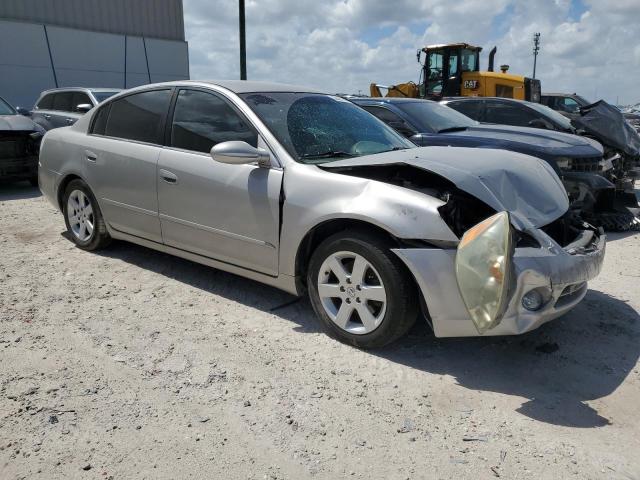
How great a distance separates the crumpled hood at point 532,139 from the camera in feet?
21.5

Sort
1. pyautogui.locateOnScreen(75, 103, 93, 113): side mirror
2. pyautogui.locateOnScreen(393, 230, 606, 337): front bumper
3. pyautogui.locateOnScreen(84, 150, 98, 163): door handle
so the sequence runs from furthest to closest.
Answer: pyautogui.locateOnScreen(75, 103, 93, 113): side mirror < pyautogui.locateOnScreen(84, 150, 98, 163): door handle < pyautogui.locateOnScreen(393, 230, 606, 337): front bumper

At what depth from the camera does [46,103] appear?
11.1 meters

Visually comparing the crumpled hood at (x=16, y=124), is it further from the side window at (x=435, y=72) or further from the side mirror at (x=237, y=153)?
the side window at (x=435, y=72)

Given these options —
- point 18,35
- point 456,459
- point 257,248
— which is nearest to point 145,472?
point 456,459

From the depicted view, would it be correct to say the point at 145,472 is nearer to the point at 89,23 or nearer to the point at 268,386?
the point at 268,386

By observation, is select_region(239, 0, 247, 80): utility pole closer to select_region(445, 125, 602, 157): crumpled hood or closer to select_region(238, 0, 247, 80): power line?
select_region(238, 0, 247, 80): power line

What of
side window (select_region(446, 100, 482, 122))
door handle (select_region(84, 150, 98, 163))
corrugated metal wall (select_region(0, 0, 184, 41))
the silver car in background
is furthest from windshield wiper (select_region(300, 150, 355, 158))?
corrugated metal wall (select_region(0, 0, 184, 41))

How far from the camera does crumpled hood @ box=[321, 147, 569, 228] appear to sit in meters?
3.18

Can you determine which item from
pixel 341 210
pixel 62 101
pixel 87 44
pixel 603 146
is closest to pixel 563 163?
pixel 603 146

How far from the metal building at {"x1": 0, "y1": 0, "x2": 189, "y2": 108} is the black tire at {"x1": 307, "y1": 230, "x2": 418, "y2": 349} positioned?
1956 cm

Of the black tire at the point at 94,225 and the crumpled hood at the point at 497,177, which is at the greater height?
the crumpled hood at the point at 497,177

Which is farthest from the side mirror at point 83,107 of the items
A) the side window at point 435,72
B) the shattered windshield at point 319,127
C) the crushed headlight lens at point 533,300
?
the side window at point 435,72

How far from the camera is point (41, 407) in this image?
2785 mm

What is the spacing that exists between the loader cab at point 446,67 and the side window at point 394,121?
322 inches
